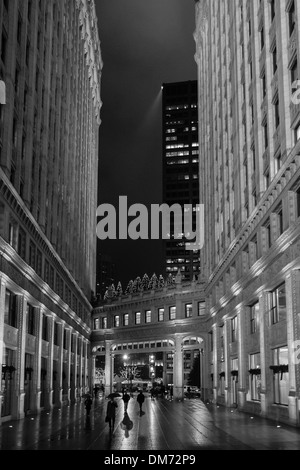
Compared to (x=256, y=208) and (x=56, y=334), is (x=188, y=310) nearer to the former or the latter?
(x=56, y=334)

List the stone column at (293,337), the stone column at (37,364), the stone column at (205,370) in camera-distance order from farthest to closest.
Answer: the stone column at (205,370) < the stone column at (37,364) < the stone column at (293,337)

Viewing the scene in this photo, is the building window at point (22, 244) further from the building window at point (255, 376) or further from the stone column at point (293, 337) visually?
the stone column at point (293, 337)

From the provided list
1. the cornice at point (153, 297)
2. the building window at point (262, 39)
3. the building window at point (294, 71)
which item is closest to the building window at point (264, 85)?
the building window at point (262, 39)

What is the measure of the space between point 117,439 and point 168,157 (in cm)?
16479

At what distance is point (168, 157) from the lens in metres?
188

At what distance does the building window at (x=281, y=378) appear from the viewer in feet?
118

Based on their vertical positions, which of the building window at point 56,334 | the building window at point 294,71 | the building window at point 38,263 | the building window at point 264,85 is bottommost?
the building window at point 56,334

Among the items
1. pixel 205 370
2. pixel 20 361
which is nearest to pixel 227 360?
pixel 205 370

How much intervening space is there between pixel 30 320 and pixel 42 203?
10.5 metres

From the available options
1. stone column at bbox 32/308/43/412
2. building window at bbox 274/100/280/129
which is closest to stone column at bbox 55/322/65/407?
stone column at bbox 32/308/43/412

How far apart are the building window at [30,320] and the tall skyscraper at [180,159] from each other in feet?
433
